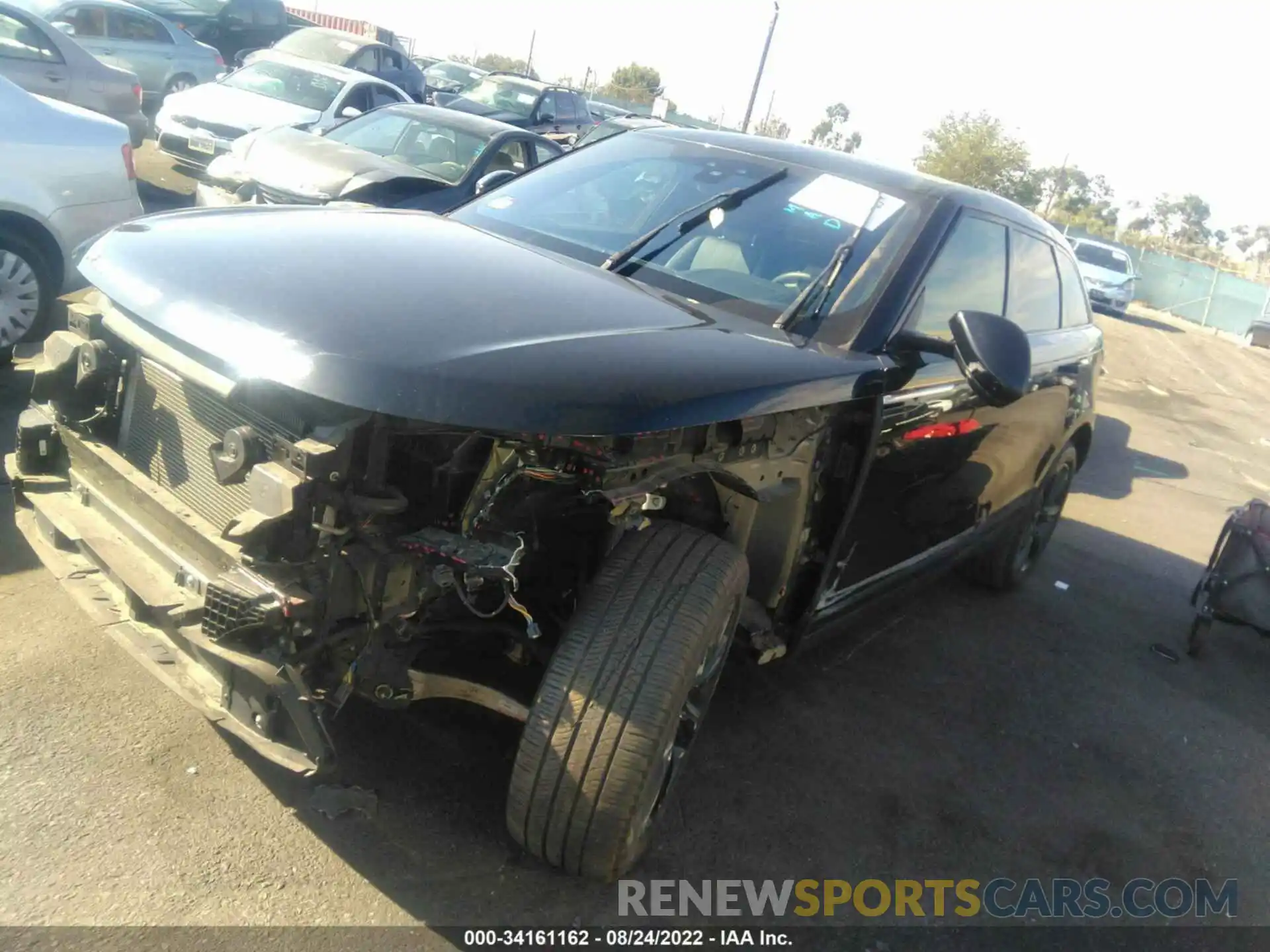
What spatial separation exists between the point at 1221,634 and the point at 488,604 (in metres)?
4.69

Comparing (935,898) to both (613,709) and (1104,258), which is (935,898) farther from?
(1104,258)

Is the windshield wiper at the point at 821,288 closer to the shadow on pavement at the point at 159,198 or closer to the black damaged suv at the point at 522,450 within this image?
the black damaged suv at the point at 522,450

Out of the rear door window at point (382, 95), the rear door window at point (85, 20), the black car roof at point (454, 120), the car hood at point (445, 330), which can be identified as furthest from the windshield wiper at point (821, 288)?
the rear door window at point (85, 20)

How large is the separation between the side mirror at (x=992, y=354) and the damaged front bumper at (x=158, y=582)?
6.30 ft

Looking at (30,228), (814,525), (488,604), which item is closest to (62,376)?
(488,604)

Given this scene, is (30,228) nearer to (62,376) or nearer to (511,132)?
(62,376)

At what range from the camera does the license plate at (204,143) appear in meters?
10.4

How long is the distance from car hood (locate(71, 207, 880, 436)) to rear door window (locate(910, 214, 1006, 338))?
2.01 ft

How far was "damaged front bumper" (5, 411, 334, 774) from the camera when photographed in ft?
7.34

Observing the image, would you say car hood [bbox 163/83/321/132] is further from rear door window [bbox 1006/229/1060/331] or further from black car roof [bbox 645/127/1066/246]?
rear door window [bbox 1006/229/1060/331]

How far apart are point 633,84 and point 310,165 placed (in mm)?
47623

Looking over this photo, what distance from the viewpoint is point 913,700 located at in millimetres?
4102

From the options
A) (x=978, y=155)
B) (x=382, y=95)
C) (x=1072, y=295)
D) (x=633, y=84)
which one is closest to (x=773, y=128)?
(x=978, y=155)

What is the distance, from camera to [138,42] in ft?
43.5
